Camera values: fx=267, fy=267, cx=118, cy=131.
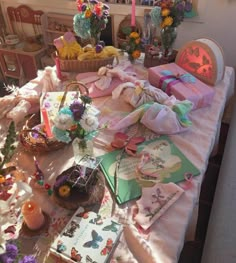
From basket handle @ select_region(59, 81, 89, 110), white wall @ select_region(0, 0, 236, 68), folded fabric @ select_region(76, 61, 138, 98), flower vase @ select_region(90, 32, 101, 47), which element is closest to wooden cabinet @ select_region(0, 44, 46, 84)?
white wall @ select_region(0, 0, 236, 68)

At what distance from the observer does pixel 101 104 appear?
4.00 ft

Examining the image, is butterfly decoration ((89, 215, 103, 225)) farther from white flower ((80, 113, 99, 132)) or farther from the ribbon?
the ribbon

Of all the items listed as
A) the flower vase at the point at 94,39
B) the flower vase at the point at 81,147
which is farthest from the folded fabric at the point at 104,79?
the flower vase at the point at 81,147

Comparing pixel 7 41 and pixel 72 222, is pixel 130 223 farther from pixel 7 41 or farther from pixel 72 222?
pixel 7 41

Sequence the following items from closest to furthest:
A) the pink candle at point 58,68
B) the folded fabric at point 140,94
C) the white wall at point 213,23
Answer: the folded fabric at point 140,94, the pink candle at point 58,68, the white wall at point 213,23

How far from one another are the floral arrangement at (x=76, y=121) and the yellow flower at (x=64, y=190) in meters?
0.14

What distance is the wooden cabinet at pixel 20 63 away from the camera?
2.23 m

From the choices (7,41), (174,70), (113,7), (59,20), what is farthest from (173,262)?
(7,41)

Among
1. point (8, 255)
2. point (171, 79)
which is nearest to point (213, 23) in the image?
point (171, 79)

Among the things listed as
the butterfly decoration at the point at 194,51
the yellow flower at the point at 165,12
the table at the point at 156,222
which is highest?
the yellow flower at the point at 165,12

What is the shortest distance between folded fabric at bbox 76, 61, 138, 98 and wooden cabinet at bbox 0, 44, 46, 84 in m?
1.04

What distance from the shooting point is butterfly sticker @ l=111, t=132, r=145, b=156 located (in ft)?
3.14

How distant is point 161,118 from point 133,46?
602 millimetres

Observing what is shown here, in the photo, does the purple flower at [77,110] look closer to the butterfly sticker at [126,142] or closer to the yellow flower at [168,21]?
the butterfly sticker at [126,142]
